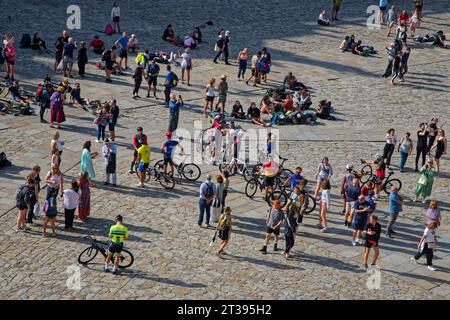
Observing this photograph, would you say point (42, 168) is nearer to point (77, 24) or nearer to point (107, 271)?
point (107, 271)

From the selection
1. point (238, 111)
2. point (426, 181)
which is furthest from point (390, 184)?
point (238, 111)

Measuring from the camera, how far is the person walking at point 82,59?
112 ft

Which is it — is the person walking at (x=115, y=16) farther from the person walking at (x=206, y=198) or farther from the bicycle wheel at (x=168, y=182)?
the person walking at (x=206, y=198)

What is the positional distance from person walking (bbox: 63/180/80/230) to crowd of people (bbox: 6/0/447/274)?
0.08 feet

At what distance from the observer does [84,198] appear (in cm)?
2239

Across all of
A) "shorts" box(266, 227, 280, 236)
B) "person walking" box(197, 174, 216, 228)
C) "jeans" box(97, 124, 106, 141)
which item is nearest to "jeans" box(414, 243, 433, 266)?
"shorts" box(266, 227, 280, 236)

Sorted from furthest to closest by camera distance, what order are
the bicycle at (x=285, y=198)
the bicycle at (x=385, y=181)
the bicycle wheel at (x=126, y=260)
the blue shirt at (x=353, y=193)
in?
1. the bicycle at (x=385, y=181)
2. the bicycle at (x=285, y=198)
3. the blue shirt at (x=353, y=193)
4. the bicycle wheel at (x=126, y=260)

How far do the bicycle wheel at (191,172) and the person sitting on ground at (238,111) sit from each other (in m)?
6.22

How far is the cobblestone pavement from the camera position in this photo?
778 inches

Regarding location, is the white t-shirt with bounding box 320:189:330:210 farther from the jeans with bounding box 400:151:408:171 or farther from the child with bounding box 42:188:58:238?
the child with bounding box 42:188:58:238

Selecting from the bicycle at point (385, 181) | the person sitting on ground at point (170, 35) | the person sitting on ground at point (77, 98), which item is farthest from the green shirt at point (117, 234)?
the person sitting on ground at point (170, 35)

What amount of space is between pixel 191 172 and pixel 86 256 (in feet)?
20.7

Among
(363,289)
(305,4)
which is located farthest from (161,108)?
(305,4)

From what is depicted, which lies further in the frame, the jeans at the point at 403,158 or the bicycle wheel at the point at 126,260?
the jeans at the point at 403,158
